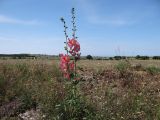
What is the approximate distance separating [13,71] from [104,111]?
235 inches

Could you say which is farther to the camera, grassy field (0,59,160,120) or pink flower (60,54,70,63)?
grassy field (0,59,160,120)

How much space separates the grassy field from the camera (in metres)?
8.89

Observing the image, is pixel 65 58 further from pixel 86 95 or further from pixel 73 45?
pixel 86 95

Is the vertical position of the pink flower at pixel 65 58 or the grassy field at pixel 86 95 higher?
the pink flower at pixel 65 58

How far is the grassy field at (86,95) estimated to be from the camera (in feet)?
29.2

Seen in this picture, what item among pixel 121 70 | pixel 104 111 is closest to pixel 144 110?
pixel 104 111

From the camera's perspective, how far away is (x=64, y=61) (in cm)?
855

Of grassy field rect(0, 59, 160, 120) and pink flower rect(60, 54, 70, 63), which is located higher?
pink flower rect(60, 54, 70, 63)

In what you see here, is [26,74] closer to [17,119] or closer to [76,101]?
[17,119]

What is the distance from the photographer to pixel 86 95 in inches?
420

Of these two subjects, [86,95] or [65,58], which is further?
[86,95]

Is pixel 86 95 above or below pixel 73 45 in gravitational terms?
below

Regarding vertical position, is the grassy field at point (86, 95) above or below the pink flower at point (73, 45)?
below

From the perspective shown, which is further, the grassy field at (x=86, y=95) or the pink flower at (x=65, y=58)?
the grassy field at (x=86, y=95)
